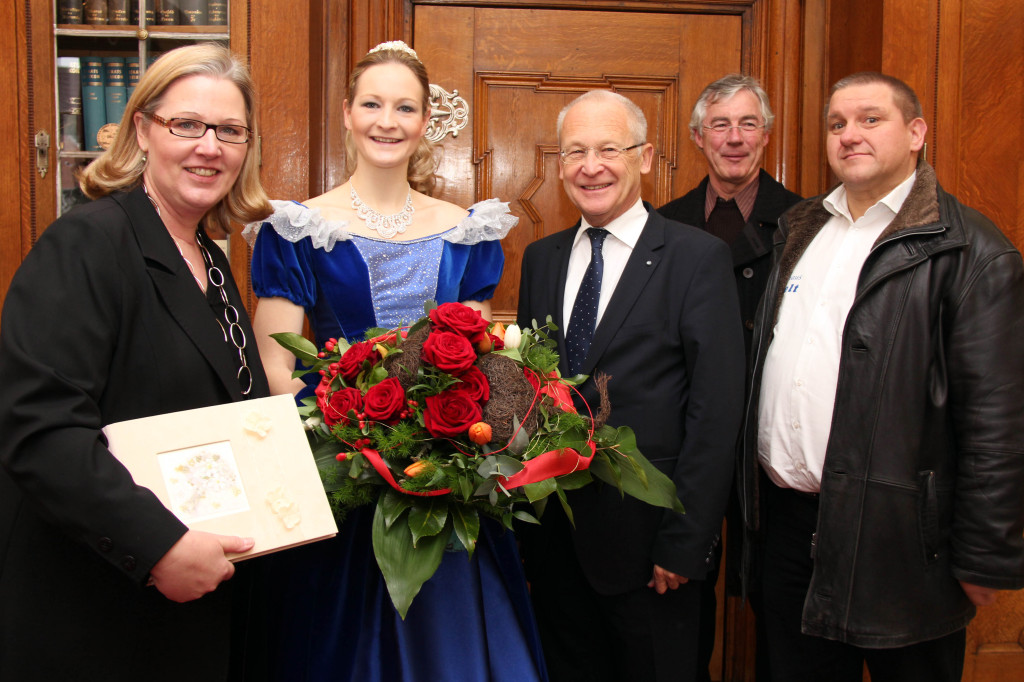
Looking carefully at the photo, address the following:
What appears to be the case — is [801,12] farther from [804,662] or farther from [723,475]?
[804,662]

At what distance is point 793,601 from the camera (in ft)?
6.28

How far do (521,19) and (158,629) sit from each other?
2349 millimetres

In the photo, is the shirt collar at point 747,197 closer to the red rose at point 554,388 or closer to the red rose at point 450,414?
the red rose at point 554,388

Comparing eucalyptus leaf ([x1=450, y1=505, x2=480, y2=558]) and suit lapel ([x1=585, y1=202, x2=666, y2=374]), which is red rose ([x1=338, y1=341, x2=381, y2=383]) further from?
suit lapel ([x1=585, y1=202, x2=666, y2=374])

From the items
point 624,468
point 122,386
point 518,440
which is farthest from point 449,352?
point 122,386

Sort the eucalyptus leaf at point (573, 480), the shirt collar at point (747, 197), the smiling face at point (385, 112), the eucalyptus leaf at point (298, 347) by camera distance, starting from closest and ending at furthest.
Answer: the eucalyptus leaf at point (573, 480) → the eucalyptus leaf at point (298, 347) → the smiling face at point (385, 112) → the shirt collar at point (747, 197)

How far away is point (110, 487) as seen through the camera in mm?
1133

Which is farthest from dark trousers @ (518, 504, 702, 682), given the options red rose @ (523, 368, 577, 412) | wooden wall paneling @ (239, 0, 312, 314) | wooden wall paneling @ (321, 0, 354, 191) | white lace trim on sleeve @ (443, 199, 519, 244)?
wooden wall paneling @ (321, 0, 354, 191)

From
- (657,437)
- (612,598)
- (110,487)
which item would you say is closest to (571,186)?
(657,437)

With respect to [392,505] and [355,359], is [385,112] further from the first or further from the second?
[392,505]

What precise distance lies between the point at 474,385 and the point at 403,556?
Answer: 0.32 m

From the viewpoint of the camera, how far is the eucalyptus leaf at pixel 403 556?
1284mm

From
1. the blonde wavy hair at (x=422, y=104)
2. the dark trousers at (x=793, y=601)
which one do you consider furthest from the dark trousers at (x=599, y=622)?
the blonde wavy hair at (x=422, y=104)

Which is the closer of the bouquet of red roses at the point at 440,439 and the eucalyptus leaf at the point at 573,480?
the bouquet of red roses at the point at 440,439
